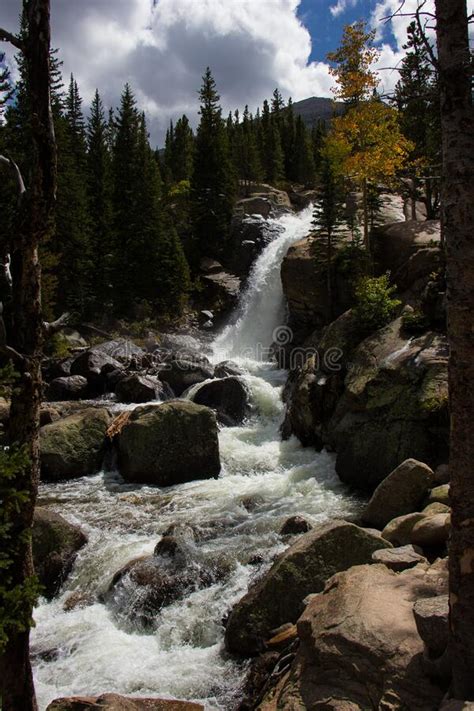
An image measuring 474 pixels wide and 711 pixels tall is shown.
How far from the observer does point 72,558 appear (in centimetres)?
1052

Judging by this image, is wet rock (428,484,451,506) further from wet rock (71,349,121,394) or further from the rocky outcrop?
wet rock (71,349,121,394)

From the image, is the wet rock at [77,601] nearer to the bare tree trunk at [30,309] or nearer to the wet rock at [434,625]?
the bare tree trunk at [30,309]

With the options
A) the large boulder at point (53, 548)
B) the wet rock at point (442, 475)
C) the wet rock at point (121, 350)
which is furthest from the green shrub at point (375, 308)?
the wet rock at point (121, 350)

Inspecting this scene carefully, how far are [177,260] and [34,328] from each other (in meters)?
33.9

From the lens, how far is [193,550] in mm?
10516

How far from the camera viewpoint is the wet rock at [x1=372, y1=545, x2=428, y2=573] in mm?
7375

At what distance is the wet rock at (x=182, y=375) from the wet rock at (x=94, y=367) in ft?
9.05

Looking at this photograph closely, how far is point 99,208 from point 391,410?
114 ft

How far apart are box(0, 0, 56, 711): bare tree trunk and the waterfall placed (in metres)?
25.8

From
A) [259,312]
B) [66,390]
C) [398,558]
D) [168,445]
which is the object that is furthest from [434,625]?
[259,312]

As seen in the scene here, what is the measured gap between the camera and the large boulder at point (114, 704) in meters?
6.08

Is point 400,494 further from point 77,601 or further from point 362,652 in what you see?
point 77,601

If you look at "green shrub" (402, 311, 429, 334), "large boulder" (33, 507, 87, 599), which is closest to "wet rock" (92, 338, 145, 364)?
"green shrub" (402, 311, 429, 334)

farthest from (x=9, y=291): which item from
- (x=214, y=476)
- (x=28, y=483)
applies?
(x=214, y=476)
